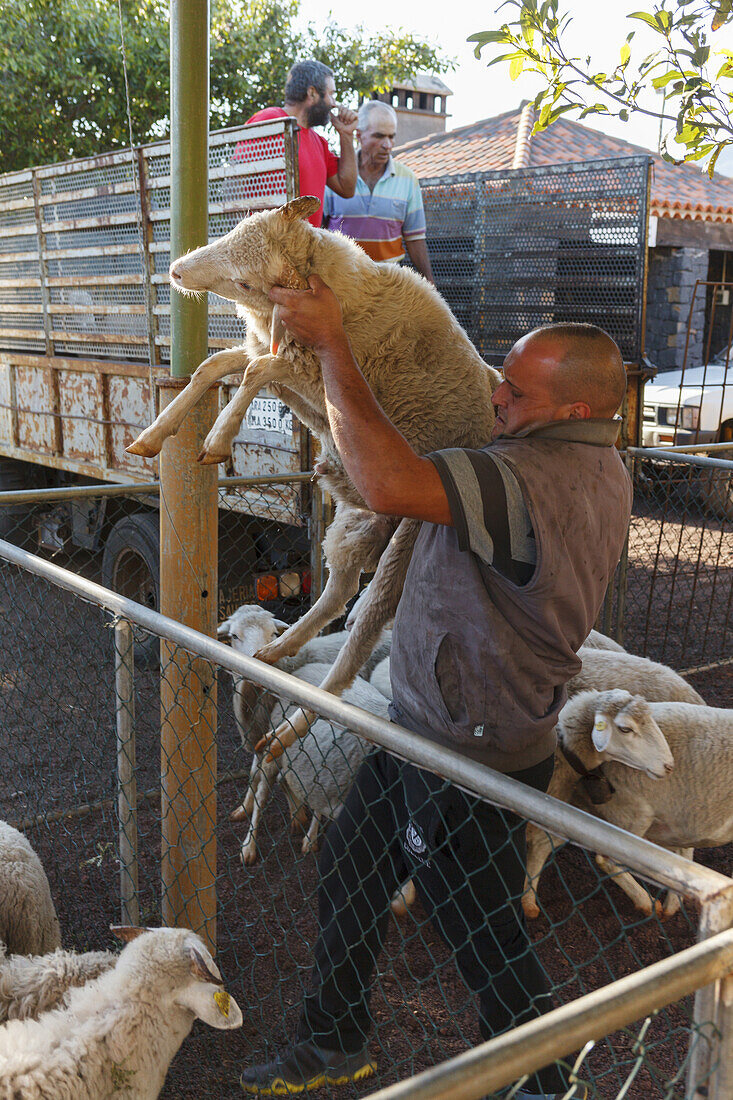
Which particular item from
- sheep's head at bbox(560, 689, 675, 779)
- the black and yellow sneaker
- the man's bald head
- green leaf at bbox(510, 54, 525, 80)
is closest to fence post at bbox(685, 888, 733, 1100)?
the man's bald head

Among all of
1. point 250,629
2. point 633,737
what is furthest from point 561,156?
point 633,737

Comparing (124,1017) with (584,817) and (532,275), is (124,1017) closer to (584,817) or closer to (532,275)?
(584,817)

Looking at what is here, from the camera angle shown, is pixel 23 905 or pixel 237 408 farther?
pixel 23 905

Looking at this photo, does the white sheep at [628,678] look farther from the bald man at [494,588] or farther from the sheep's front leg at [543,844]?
the bald man at [494,588]

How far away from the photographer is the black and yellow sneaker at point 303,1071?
A: 2.32 meters

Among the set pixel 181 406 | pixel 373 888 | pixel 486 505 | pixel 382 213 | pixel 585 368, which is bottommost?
pixel 373 888

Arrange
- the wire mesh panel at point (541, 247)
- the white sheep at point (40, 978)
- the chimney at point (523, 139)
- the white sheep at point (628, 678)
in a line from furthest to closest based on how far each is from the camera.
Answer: the chimney at point (523, 139) → the wire mesh panel at point (541, 247) → the white sheep at point (628, 678) → the white sheep at point (40, 978)

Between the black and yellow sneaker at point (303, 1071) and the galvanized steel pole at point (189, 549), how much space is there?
43cm

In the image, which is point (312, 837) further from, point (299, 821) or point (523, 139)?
point (523, 139)

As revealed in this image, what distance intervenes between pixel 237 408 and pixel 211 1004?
1.41 metres

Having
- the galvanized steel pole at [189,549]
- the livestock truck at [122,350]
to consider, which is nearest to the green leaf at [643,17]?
the galvanized steel pole at [189,549]

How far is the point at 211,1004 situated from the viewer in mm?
2004

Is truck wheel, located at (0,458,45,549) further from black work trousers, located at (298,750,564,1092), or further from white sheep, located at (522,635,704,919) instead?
black work trousers, located at (298,750,564,1092)

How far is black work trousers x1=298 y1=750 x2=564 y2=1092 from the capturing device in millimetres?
2031
